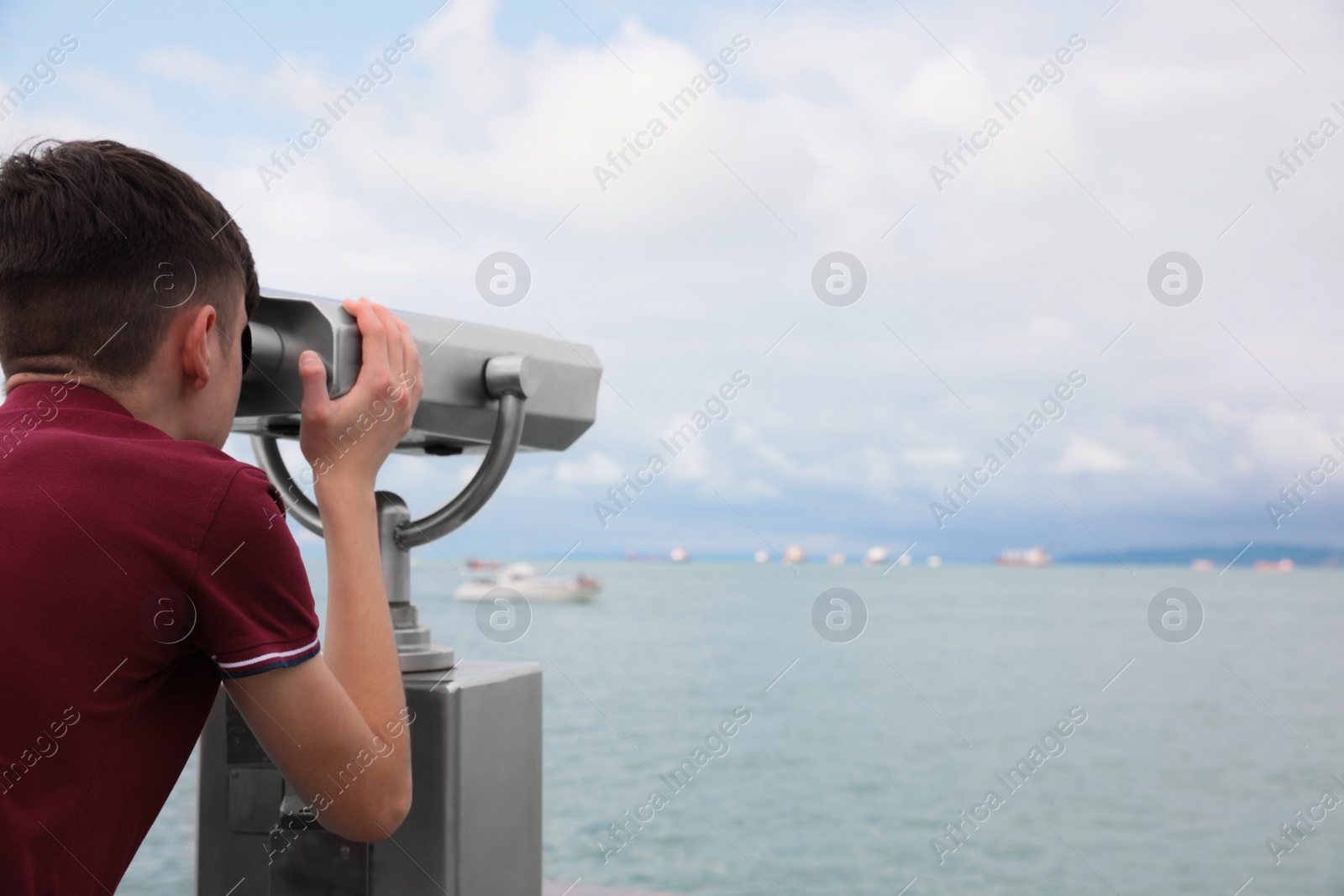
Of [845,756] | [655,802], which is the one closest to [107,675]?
[655,802]

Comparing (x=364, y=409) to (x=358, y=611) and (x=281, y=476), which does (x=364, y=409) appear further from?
(x=281, y=476)

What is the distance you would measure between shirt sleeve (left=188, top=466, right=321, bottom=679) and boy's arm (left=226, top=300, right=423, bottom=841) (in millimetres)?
17

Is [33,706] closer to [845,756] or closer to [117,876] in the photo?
[117,876]

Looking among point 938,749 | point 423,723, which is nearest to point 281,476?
point 423,723

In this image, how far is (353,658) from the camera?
83cm

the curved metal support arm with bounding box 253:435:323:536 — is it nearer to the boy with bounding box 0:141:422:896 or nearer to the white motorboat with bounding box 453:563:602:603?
the boy with bounding box 0:141:422:896

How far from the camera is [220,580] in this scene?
28.2 inches

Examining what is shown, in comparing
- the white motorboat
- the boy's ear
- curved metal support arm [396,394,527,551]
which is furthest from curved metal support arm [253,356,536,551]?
the white motorboat

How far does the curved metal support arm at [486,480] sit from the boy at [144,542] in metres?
0.09

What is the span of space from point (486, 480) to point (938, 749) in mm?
29261

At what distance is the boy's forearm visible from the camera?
2.73 ft

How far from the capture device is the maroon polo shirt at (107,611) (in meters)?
0.68

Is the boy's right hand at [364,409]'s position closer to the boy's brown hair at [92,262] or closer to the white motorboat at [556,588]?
the boy's brown hair at [92,262]

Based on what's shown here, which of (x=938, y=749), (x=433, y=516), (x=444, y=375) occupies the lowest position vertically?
(x=433, y=516)
